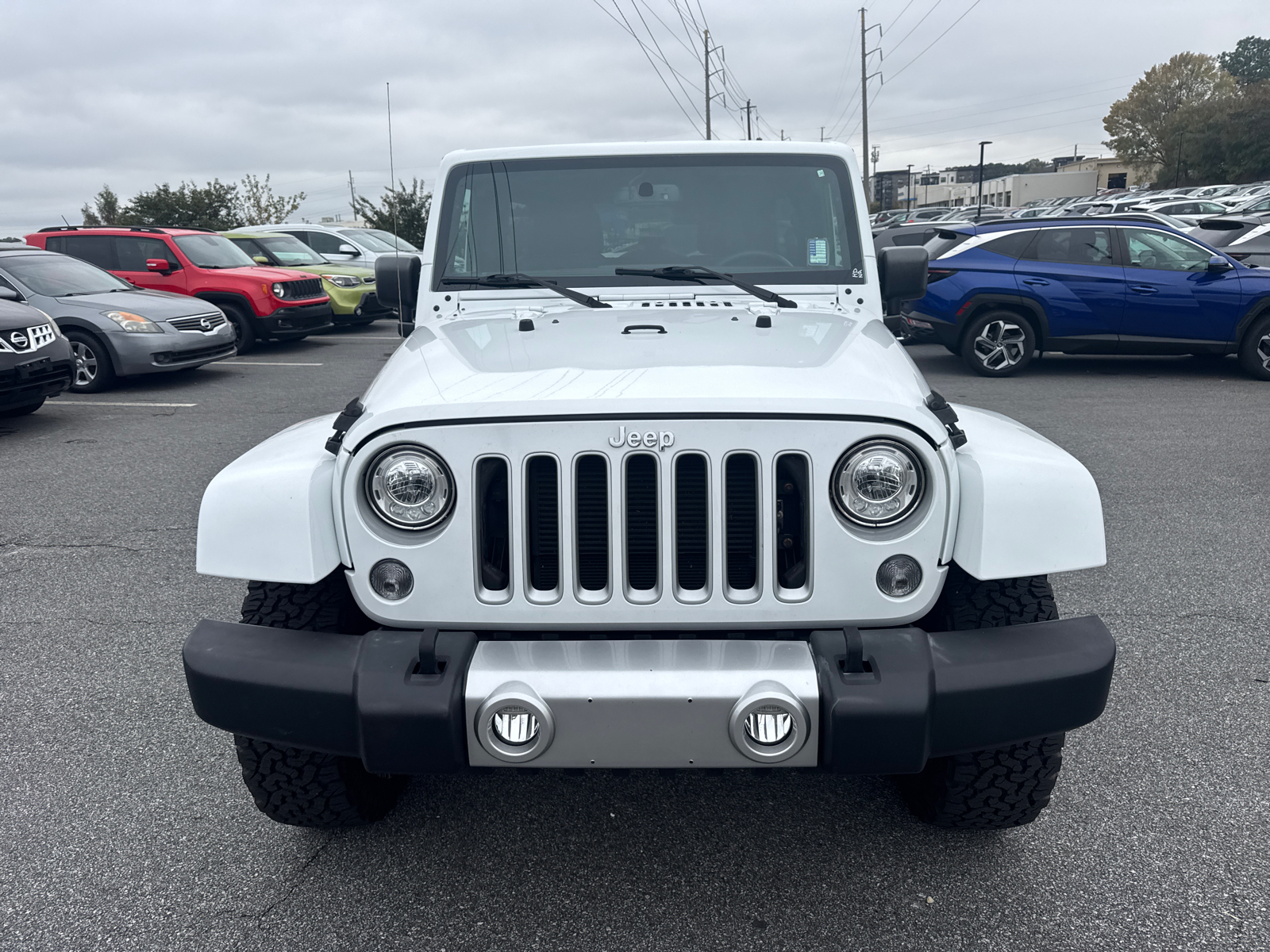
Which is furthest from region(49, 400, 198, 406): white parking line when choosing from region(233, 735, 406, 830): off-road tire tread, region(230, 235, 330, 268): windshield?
region(233, 735, 406, 830): off-road tire tread

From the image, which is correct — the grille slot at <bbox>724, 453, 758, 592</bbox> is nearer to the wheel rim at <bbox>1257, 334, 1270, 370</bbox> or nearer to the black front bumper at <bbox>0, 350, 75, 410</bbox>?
the black front bumper at <bbox>0, 350, 75, 410</bbox>

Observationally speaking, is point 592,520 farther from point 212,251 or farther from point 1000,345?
point 212,251

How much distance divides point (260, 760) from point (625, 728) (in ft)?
3.42

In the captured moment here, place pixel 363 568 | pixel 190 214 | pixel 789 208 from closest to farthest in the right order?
pixel 363 568
pixel 789 208
pixel 190 214

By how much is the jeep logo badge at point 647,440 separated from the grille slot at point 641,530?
0.08m

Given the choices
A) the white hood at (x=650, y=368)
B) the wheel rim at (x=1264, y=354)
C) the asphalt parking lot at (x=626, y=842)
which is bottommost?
the asphalt parking lot at (x=626, y=842)

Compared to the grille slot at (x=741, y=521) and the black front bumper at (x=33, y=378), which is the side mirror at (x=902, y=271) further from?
the black front bumper at (x=33, y=378)

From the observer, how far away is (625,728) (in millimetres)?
2062

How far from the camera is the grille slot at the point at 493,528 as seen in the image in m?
2.25

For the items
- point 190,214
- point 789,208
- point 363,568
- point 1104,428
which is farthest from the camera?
point 190,214

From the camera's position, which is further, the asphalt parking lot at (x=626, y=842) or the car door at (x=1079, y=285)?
the car door at (x=1079, y=285)

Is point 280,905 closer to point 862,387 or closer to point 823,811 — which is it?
point 823,811

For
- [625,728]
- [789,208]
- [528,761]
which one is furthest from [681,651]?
[789,208]

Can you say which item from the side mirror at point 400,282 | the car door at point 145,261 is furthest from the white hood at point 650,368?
the car door at point 145,261
